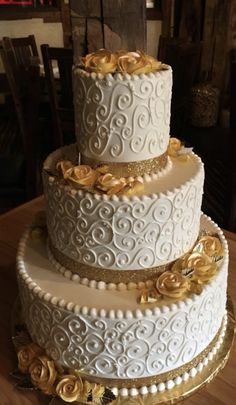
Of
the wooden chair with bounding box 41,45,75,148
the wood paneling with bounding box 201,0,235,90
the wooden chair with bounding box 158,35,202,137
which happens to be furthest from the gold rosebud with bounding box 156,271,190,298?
the wood paneling with bounding box 201,0,235,90

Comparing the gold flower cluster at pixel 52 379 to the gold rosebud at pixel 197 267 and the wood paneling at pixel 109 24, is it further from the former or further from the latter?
the wood paneling at pixel 109 24

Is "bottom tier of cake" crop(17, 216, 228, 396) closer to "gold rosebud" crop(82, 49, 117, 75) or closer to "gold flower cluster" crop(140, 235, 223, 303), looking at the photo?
"gold flower cluster" crop(140, 235, 223, 303)

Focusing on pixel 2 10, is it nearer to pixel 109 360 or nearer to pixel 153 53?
pixel 153 53

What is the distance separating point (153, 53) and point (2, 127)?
6.24ft

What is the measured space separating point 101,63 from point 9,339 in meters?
0.76

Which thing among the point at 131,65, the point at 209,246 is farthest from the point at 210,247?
the point at 131,65

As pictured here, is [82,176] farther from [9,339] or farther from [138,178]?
[9,339]

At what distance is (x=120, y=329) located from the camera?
96cm

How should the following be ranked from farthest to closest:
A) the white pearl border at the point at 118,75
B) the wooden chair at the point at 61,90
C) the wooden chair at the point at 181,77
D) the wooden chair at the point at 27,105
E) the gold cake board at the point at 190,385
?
1. the wooden chair at the point at 181,77
2. the wooden chair at the point at 61,90
3. the wooden chair at the point at 27,105
4. the gold cake board at the point at 190,385
5. the white pearl border at the point at 118,75

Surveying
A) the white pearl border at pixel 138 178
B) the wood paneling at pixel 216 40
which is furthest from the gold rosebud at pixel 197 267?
the wood paneling at pixel 216 40

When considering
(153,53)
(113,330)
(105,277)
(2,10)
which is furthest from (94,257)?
(153,53)

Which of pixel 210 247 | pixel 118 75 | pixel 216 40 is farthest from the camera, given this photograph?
pixel 216 40

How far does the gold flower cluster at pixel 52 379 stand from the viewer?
3.30 ft

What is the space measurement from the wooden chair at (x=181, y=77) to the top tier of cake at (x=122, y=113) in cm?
195
